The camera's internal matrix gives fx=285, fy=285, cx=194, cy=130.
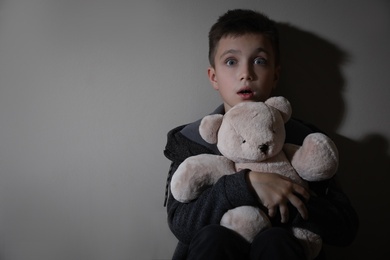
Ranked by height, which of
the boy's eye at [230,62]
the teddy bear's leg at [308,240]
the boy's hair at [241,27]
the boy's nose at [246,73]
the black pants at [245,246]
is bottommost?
the teddy bear's leg at [308,240]

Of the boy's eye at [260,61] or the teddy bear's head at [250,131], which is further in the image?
the boy's eye at [260,61]

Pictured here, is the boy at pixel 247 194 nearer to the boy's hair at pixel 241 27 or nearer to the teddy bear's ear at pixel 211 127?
the boy's hair at pixel 241 27

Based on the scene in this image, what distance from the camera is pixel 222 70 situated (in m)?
0.92

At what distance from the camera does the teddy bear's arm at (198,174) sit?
70 centimetres

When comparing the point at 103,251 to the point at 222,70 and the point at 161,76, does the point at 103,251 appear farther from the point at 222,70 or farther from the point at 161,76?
the point at 222,70

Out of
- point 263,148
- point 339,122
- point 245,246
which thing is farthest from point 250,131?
point 339,122

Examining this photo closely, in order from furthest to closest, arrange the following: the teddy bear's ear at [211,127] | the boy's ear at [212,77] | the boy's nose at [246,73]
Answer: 1. the boy's ear at [212,77]
2. the boy's nose at [246,73]
3. the teddy bear's ear at [211,127]

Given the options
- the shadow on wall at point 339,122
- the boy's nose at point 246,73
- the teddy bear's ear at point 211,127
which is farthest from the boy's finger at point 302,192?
the shadow on wall at point 339,122

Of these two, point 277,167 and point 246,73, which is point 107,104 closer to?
point 246,73

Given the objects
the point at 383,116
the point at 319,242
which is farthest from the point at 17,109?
the point at 383,116

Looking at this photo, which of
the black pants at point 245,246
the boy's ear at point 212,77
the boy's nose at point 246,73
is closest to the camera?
the black pants at point 245,246

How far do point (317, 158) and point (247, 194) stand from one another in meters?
0.18

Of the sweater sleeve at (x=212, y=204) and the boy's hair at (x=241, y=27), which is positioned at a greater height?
the boy's hair at (x=241, y=27)

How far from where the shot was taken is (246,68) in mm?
865
